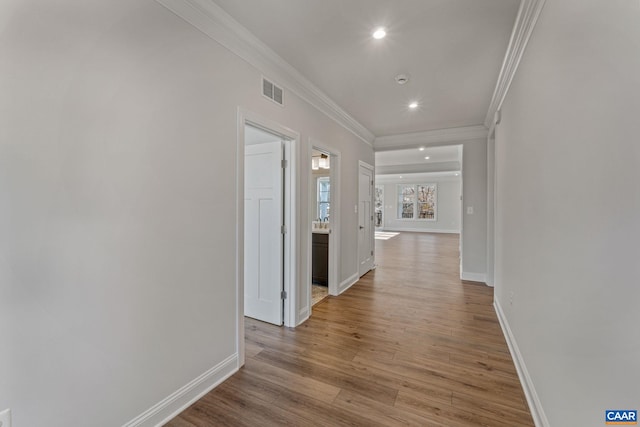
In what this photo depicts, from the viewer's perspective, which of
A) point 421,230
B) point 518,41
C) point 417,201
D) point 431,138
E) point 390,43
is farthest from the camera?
point 417,201

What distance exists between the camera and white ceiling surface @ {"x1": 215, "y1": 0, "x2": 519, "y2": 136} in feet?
6.33

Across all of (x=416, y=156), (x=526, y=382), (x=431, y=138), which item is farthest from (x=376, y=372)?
(x=416, y=156)

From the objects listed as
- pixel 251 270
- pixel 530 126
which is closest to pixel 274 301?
pixel 251 270

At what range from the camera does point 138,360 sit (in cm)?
158

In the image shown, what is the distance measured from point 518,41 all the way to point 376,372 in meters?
2.79

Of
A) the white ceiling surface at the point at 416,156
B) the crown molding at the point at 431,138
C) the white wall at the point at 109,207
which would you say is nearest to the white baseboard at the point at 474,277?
the crown molding at the point at 431,138

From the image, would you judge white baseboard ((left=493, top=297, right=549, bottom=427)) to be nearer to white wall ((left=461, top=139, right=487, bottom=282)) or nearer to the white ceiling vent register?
white wall ((left=461, top=139, right=487, bottom=282))

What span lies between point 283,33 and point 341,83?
3.41 feet

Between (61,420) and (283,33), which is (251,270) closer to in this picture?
(61,420)

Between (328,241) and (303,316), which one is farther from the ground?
(328,241)

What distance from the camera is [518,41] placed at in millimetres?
2162

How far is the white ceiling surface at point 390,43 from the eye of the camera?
1.93 meters

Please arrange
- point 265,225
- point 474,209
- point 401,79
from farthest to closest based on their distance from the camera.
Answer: point 474,209
point 265,225
point 401,79

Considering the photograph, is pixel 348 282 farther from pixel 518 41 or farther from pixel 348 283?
pixel 518 41
